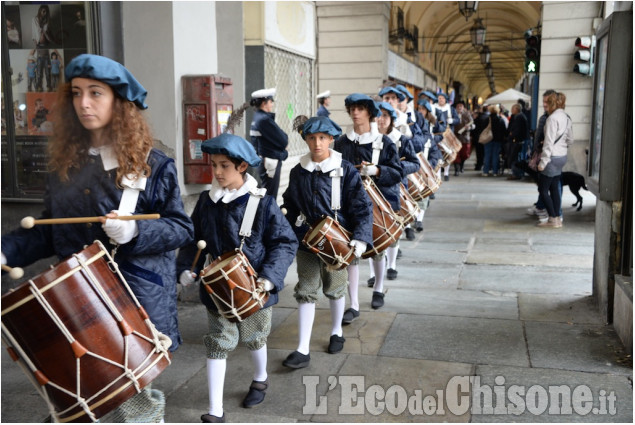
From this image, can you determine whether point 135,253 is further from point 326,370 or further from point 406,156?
point 406,156

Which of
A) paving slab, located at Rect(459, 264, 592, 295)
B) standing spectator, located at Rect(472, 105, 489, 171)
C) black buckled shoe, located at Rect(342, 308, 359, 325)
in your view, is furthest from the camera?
standing spectator, located at Rect(472, 105, 489, 171)

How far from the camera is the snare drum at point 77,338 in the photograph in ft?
7.66

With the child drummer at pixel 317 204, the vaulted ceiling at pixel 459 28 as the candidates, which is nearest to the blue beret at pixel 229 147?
the child drummer at pixel 317 204

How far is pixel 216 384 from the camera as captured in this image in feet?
12.3

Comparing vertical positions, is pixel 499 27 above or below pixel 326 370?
above

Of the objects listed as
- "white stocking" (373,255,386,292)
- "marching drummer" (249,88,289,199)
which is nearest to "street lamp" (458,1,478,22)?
"marching drummer" (249,88,289,199)

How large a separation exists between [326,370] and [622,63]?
328 cm

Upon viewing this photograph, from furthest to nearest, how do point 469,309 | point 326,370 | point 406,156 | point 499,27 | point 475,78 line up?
point 475,78 < point 499,27 < point 406,156 < point 469,309 < point 326,370

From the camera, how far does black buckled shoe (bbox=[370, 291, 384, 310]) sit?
19.9 ft

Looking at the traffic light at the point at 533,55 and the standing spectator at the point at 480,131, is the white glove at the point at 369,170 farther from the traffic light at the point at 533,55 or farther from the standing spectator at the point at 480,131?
the standing spectator at the point at 480,131

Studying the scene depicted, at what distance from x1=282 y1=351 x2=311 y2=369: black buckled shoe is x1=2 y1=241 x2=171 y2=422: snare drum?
2.12m

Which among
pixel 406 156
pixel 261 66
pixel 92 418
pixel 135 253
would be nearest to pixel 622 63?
pixel 406 156

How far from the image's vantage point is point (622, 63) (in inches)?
202

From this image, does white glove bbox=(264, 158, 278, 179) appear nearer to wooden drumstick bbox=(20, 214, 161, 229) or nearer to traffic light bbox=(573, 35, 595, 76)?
wooden drumstick bbox=(20, 214, 161, 229)
